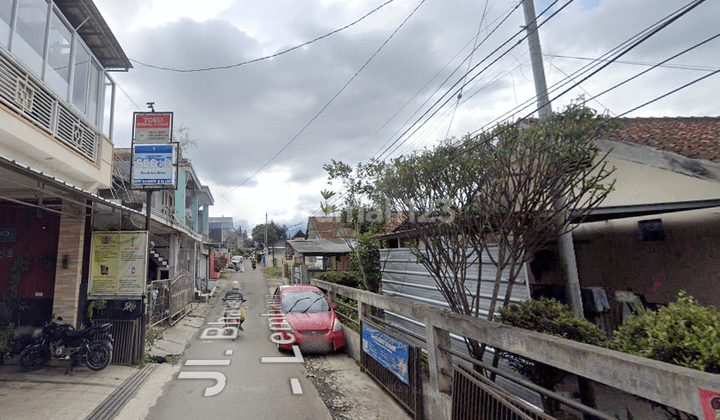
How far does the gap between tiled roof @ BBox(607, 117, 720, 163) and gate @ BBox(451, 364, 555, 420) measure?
3.55 metres

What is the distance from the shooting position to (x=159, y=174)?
847cm

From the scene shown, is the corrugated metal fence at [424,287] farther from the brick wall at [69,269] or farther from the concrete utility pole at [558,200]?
the brick wall at [69,269]

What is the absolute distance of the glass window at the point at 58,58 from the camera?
6621 millimetres

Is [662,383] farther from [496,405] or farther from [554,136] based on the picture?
[554,136]

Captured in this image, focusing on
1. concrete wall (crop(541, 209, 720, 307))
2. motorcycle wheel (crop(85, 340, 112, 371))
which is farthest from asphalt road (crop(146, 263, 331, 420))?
concrete wall (crop(541, 209, 720, 307))

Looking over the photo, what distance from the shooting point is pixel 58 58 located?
6965mm

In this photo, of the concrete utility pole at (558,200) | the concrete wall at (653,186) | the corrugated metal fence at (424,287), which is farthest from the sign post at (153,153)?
the concrete wall at (653,186)

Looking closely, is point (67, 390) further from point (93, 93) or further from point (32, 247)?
→ point (93, 93)

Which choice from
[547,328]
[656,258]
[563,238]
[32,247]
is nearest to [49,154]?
[32,247]

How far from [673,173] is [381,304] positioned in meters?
4.82

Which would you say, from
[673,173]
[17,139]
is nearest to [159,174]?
[17,139]

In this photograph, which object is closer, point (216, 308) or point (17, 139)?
point (17, 139)

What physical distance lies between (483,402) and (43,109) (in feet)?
26.7

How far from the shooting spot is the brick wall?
6.87 metres
